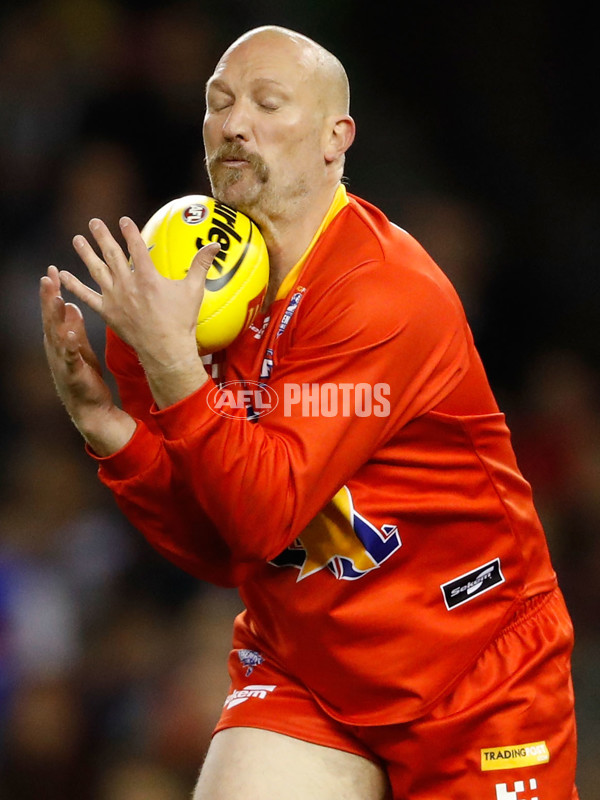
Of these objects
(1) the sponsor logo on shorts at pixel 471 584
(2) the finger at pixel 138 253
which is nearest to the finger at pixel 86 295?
(2) the finger at pixel 138 253

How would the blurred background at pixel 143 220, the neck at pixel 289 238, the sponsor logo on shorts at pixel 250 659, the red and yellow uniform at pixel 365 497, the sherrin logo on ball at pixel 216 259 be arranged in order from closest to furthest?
the red and yellow uniform at pixel 365 497 → the sherrin logo on ball at pixel 216 259 → the neck at pixel 289 238 → the sponsor logo on shorts at pixel 250 659 → the blurred background at pixel 143 220

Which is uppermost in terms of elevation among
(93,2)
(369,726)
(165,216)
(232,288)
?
(93,2)

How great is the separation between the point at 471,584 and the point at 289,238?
0.90 m

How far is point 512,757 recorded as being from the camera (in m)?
2.68

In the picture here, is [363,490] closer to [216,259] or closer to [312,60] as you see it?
[216,259]

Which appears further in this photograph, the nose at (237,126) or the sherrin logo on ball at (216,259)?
the nose at (237,126)

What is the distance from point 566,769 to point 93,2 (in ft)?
16.1

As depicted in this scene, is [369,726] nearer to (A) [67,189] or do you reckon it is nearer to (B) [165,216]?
(B) [165,216]

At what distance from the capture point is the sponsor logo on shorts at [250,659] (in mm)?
2928

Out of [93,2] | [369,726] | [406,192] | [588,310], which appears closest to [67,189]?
[93,2]

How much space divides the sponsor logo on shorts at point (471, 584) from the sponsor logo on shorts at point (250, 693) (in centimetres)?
49

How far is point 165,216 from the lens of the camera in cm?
260

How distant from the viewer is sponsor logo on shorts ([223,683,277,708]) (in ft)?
9.30

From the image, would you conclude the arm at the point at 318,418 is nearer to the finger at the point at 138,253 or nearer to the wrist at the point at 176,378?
the wrist at the point at 176,378
